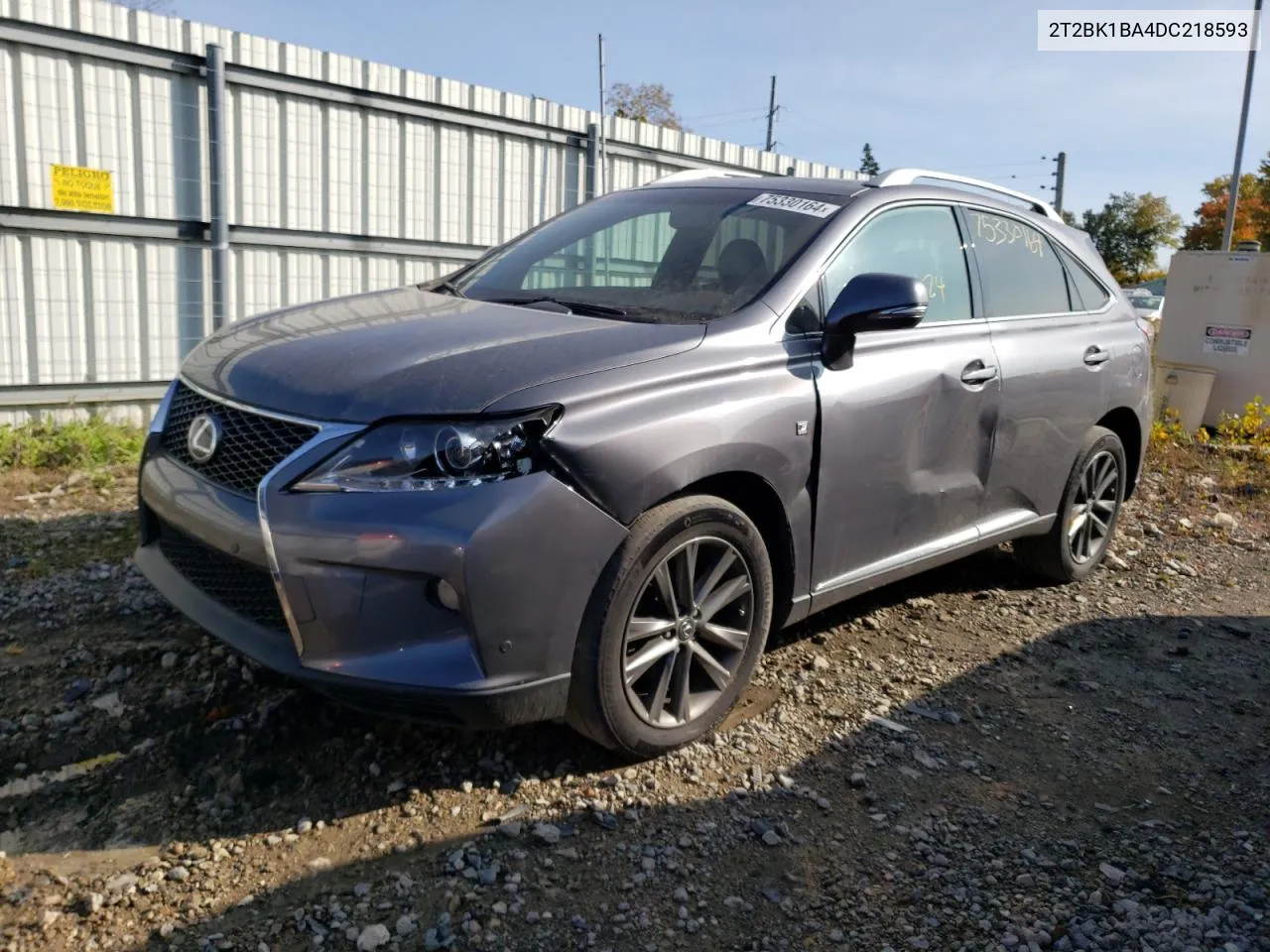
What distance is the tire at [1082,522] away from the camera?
504 centimetres

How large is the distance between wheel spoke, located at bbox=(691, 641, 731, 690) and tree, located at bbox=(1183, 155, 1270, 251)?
3697cm

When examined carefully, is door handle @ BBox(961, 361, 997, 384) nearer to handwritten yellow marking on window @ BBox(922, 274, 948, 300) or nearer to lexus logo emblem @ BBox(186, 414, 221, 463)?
handwritten yellow marking on window @ BBox(922, 274, 948, 300)

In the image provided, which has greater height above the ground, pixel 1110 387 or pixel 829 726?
pixel 1110 387

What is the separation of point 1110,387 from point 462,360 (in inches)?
140

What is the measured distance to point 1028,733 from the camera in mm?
3660

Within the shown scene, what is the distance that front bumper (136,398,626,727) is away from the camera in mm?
2580

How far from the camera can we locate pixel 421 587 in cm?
259

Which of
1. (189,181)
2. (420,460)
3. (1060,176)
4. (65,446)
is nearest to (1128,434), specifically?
(420,460)

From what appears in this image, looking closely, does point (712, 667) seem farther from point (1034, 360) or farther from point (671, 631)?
point (1034, 360)

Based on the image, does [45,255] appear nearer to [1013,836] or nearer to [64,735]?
[64,735]

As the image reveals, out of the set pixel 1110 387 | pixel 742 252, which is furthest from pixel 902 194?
pixel 1110 387

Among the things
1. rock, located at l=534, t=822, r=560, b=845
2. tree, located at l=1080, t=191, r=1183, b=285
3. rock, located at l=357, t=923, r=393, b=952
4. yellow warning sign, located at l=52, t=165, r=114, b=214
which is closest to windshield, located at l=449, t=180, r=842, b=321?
rock, located at l=534, t=822, r=560, b=845

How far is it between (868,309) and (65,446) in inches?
197

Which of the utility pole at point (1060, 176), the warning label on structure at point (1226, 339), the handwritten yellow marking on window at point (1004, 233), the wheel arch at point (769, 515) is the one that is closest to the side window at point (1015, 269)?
the handwritten yellow marking on window at point (1004, 233)
